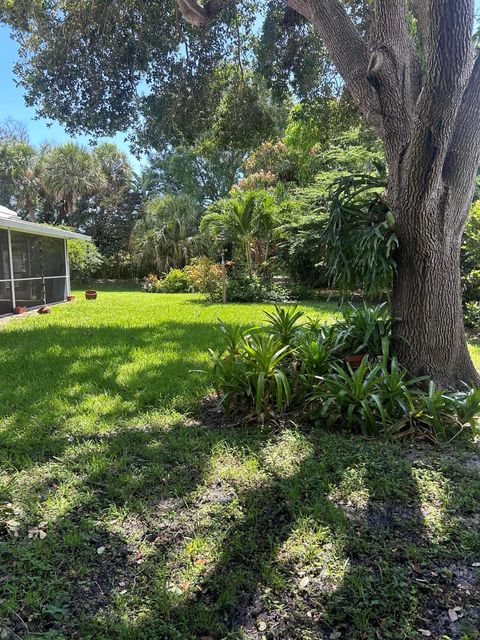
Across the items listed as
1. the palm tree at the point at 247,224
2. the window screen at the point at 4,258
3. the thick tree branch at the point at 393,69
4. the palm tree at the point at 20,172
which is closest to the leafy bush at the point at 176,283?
the palm tree at the point at 247,224

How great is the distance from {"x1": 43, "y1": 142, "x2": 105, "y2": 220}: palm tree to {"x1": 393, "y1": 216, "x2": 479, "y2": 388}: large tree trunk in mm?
24365

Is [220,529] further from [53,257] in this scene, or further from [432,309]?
[53,257]

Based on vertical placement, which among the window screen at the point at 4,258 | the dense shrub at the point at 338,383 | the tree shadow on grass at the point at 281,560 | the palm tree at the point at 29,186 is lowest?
the tree shadow on grass at the point at 281,560

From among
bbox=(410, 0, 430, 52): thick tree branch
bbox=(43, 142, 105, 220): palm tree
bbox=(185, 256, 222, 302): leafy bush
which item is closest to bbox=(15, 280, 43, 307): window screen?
bbox=(185, 256, 222, 302): leafy bush

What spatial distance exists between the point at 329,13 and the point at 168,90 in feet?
14.6

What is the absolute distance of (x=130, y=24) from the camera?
291 inches

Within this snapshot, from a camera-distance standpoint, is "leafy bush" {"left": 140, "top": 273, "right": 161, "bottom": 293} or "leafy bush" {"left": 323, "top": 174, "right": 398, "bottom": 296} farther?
"leafy bush" {"left": 140, "top": 273, "right": 161, "bottom": 293}

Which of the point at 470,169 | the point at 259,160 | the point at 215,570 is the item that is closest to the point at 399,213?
the point at 470,169

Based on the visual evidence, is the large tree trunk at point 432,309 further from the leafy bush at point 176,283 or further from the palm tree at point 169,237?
the palm tree at point 169,237

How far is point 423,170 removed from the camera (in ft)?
12.3

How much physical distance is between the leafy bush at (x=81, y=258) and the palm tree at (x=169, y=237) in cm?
211

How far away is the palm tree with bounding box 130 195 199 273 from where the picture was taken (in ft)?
66.7

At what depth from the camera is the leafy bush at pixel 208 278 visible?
547 inches

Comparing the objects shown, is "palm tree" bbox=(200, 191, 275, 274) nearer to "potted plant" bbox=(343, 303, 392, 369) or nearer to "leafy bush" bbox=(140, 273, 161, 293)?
"leafy bush" bbox=(140, 273, 161, 293)
